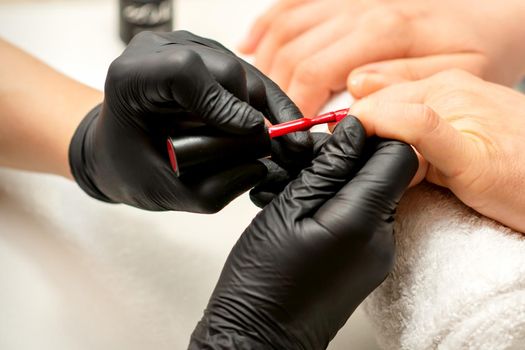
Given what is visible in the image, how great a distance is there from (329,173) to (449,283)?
0.59ft

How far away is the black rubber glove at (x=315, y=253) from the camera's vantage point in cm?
64

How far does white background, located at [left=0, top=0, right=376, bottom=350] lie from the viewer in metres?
0.85

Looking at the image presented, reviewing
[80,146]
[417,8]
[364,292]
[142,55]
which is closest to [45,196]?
[80,146]

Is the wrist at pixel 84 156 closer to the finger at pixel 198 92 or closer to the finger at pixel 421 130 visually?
the finger at pixel 198 92

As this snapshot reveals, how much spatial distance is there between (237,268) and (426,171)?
0.86 ft

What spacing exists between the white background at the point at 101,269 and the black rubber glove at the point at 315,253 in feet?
0.69

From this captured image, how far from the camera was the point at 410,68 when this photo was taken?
0.98m

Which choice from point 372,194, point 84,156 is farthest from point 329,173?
point 84,156

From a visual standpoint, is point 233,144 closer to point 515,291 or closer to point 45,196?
point 515,291

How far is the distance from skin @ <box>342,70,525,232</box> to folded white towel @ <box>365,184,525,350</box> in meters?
0.03

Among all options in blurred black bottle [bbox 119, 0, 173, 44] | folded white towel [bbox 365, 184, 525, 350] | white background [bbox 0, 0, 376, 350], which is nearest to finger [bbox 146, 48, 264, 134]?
folded white towel [bbox 365, 184, 525, 350]

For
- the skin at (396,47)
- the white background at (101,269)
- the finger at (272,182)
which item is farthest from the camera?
the skin at (396,47)

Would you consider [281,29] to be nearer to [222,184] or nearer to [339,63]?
[339,63]

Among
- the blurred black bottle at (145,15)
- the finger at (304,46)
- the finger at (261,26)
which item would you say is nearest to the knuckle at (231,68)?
the finger at (304,46)
